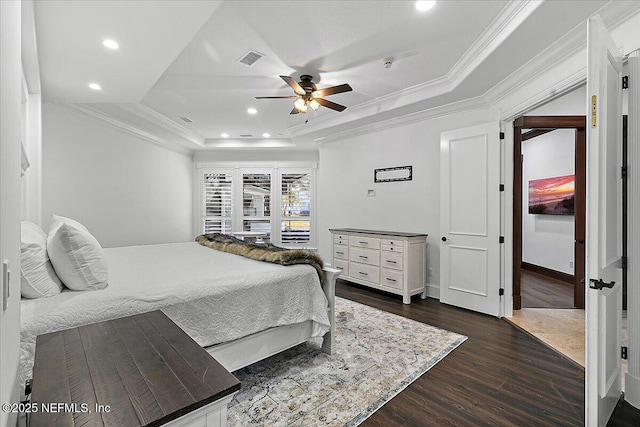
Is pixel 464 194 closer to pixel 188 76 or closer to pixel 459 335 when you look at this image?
Result: pixel 459 335

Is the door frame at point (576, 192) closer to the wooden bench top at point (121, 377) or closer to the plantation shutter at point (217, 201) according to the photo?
the wooden bench top at point (121, 377)

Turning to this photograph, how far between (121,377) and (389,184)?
175 inches

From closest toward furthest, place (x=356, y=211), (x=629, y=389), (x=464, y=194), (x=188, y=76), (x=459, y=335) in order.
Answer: (x=629, y=389), (x=459, y=335), (x=188, y=76), (x=464, y=194), (x=356, y=211)

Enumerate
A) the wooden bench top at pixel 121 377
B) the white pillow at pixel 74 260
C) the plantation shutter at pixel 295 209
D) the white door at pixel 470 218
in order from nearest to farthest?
the wooden bench top at pixel 121 377 < the white pillow at pixel 74 260 < the white door at pixel 470 218 < the plantation shutter at pixel 295 209

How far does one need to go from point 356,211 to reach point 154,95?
3.53m

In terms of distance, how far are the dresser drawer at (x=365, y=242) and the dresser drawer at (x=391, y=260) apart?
0.18m

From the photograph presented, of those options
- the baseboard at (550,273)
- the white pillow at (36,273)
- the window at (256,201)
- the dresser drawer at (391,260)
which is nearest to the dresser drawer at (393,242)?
the dresser drawer at (391,260)

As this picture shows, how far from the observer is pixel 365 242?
4.73 metres

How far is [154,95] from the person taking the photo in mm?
4172

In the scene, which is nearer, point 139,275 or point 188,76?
point 139,275

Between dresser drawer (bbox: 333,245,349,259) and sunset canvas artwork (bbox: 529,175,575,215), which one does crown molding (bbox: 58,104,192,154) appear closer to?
dresser drawer (bbox: 333,245,349,259)

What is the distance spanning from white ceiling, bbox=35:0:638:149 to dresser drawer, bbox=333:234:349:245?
2031mm

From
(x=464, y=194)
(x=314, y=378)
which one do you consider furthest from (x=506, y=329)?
(x=314, y=378)

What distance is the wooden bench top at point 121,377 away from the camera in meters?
0.88
